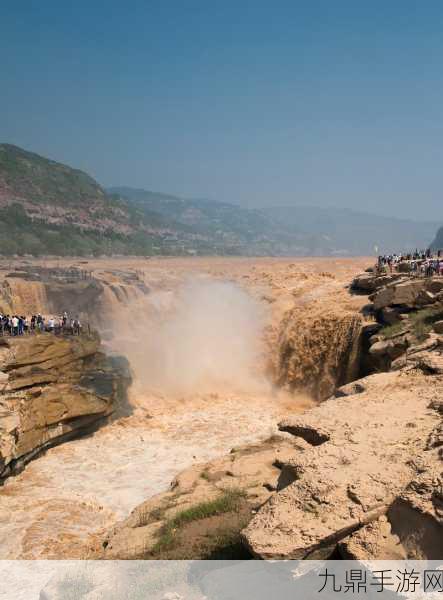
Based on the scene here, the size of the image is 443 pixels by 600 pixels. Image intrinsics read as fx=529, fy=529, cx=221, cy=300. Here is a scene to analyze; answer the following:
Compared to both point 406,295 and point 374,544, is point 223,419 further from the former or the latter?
point 374,544

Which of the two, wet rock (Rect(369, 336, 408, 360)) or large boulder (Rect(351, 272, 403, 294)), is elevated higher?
large boulder (Rect(351, 272, 403, 294))

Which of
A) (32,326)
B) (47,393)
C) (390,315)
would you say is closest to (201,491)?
(47,393)

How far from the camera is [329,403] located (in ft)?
25.3

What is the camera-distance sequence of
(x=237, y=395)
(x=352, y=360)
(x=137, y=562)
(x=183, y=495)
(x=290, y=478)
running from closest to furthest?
1. (x=290, y=478)
2. (x=137, y=562)
3. (x=183, y=495)
4. (x=352, y=360)
5. (x=237, y=395)

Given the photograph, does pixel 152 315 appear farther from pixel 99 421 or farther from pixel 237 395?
pixel 99 421

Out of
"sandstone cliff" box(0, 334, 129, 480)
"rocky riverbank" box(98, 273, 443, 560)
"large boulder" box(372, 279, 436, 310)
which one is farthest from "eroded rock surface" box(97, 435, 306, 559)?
"large boulder" box(372, 279, 436, 310)

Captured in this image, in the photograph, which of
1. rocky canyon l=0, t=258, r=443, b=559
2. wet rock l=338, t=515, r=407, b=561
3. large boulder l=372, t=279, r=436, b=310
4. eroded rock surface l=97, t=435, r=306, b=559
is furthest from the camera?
large boulder l=372, t=279, r=436, b=310

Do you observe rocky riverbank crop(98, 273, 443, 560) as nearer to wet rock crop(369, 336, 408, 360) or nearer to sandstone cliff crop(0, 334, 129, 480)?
wet rock crop(369, 336, 408, 360)

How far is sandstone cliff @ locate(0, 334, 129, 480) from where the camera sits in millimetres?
13496

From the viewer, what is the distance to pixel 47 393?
15.0 meters

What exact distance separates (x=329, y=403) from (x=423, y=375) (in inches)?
80.1

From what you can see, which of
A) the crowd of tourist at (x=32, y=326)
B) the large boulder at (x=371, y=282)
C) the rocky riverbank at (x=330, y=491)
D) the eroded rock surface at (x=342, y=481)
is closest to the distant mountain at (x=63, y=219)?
the crowd of tourist at (x=32, y=326)

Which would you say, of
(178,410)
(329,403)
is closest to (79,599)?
(329,403)

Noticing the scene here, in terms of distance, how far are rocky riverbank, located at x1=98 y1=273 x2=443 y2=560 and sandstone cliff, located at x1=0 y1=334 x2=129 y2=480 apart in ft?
18.8
